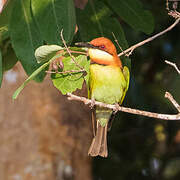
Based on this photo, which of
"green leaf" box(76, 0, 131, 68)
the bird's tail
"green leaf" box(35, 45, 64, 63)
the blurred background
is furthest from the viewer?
the blurred background

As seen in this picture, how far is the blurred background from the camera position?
3.42 metres

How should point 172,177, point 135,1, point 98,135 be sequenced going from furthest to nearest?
point 172,177 → point 98,135 → point 135,1

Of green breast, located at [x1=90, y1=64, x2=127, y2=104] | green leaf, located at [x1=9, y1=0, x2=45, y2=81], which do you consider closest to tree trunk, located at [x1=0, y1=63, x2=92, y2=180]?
green breast, located at [x1=90, y1=64, x2=127, y2=104]

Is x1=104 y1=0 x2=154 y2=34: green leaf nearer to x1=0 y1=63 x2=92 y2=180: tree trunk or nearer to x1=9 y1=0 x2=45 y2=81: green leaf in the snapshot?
x1=9 y1=0 x2=45 y2=81: green leaf

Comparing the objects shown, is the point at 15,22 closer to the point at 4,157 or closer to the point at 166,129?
the point at 4,157

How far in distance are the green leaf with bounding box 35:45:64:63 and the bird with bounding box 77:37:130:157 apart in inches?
8.9

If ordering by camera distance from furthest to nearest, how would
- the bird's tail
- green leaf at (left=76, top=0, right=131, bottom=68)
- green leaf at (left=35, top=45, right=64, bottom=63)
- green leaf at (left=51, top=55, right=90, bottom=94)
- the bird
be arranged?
the bird's tail < green leaf at (left=76, top=0, right=131, bottom=68) < the bird < green leaf at (left=51, top=55, right=90, bottom=94) < green leaf at (left=35, top=45, right=64, bottom=63)

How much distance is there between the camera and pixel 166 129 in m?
3.83

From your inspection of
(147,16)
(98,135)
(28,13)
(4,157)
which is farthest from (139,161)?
(28,13)

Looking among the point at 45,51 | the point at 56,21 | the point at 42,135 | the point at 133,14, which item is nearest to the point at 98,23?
the point at 133,14

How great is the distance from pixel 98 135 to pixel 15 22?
696mm

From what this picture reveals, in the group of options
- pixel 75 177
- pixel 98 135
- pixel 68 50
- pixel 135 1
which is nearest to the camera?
pixel 68 50

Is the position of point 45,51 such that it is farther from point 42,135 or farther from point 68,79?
point 42,135

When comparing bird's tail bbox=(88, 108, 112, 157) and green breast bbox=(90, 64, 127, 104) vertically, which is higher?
green breast bbox=(90, 64, 127, 104)
